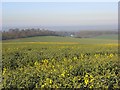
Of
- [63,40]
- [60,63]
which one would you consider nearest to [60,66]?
[60,63]

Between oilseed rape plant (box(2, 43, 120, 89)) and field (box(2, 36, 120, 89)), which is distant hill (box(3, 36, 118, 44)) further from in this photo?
oilseed rape plant (box(2, 43, 120, 89))

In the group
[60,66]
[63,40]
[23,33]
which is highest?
[23,33]

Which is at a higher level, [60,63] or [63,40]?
[63,40]

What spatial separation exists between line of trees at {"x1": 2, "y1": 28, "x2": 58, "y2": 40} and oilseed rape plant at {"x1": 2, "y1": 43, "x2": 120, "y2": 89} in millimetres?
209

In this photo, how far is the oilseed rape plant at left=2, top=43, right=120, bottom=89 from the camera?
5.18m

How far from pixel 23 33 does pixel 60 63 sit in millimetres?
1245

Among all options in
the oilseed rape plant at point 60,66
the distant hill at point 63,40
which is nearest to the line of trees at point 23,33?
the distant hill at point 63,40

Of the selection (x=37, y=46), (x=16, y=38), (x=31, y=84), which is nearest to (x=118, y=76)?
(x=31, y=84)

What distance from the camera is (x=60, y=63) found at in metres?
5.89

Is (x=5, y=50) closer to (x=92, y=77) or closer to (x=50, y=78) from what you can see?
(x=50, y=78)

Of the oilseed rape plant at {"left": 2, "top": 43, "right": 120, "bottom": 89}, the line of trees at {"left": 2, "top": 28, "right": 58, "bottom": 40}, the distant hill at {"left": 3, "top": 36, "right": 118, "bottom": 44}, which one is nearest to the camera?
the oilseed rape plant at {"left": 2, "top": 43, "right": 120, "bottom": 89}

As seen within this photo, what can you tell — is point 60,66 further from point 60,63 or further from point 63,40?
point 63,40

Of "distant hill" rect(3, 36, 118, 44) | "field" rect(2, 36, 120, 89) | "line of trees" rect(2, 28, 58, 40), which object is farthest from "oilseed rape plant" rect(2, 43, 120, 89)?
"line of trees" rect(2, 28, 58, 40)

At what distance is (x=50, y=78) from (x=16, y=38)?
1657 millimetres
